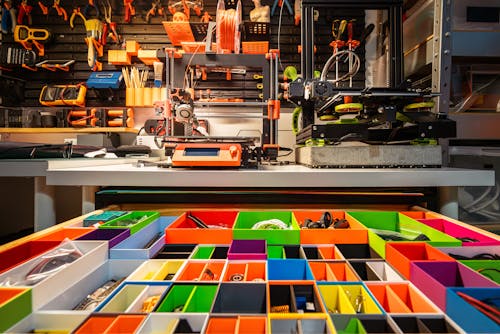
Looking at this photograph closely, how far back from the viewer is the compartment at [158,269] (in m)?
0.76

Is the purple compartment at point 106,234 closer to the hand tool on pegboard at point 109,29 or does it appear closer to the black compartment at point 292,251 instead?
the black compartment at point 292,251

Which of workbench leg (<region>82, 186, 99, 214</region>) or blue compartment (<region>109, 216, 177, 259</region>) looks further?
workbench leg (<region>82, 186, 99, 214</region>)

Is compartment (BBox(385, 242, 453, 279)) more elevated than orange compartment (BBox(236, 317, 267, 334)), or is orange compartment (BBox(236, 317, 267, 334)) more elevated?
compartment (BBox(385, 242, 453, 279))

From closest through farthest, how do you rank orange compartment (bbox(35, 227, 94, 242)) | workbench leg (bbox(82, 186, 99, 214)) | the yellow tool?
orange compartment (bbox(35, 227, 94, 242))
workbench leg (bbox(82, 186, 99, 214))
the yellow tool

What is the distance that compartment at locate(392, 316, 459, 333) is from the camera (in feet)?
1.75

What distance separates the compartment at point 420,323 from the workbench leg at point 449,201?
0.84m

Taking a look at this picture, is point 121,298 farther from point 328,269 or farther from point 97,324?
point 328,269

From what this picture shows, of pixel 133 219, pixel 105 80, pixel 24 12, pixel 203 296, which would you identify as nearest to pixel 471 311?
pixel 203 296

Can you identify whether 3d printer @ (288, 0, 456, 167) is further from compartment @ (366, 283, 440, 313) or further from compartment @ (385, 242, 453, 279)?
compartment @ (366, 283, 440, 313)

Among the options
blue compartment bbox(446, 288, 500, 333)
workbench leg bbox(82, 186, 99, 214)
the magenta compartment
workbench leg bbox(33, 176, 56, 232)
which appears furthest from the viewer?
workbench leg bbox(82, 186, 99, 214)

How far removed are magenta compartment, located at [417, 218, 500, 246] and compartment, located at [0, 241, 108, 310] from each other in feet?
3.51

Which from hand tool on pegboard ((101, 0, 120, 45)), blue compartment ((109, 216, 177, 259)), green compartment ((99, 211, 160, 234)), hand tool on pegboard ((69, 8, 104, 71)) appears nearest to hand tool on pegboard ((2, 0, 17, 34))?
hand tool on pegboard ((69, 8, 104, 71))

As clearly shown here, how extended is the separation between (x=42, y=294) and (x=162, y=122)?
107 inches

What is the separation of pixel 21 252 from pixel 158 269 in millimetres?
A: 427
